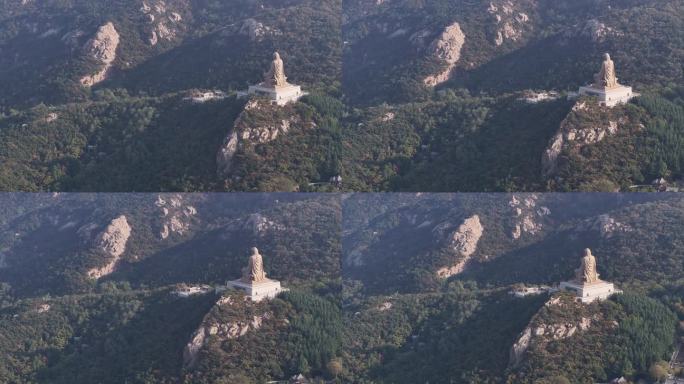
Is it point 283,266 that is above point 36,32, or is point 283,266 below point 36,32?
below

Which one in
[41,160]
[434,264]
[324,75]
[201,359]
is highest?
[324,75]

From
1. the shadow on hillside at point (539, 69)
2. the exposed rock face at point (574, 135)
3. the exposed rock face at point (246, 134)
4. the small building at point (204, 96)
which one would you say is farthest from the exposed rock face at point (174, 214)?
the exposed rock face at point (574, 135)

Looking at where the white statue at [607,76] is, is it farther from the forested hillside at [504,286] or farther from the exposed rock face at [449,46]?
the exposed rock face at [449,46]

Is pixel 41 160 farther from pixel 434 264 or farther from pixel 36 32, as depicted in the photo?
pixel 434 264

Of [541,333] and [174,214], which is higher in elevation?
[174,214]

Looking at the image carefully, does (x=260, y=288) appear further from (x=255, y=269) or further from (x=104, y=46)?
(x=104, y=46)

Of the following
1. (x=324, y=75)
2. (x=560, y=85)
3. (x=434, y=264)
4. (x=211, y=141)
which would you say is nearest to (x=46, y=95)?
(x=211, y=141)

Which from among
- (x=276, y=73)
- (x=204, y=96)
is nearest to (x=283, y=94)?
(x=276, y=73)
